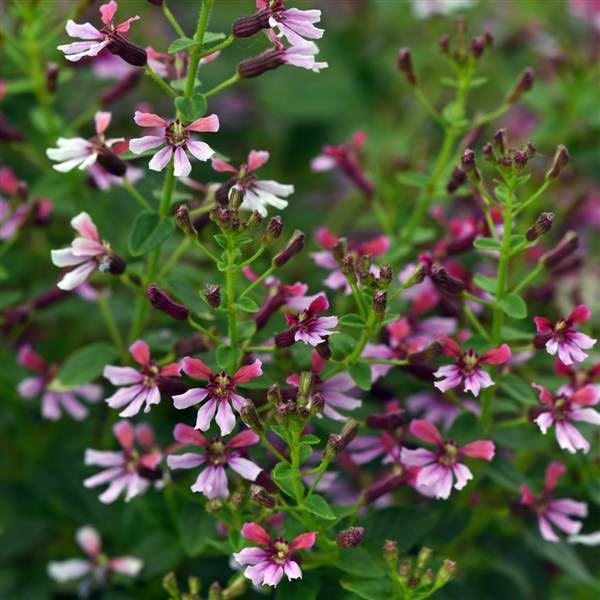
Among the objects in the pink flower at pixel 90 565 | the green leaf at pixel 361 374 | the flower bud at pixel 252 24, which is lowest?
the pink flower at pixel 90 565

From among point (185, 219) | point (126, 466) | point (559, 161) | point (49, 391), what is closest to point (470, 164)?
point (559, 161)

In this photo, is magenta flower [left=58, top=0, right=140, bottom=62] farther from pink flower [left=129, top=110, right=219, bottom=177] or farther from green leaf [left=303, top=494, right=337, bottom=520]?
green leaf [left=303, top=494, right=337, bottom=520]

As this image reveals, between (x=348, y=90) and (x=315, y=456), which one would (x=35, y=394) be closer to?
(x=315, y=456)

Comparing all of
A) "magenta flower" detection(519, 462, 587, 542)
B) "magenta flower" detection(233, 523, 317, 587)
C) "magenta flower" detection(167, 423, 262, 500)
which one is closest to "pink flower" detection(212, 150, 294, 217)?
"magenta flower" detection(167, 423, 262, 500)

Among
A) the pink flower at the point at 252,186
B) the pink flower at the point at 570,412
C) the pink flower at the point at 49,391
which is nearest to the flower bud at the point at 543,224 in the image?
the pink flower at the point at 570,412

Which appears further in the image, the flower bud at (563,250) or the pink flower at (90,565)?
the pink flower at (90,565)

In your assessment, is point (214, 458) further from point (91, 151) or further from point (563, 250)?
point (563, 250)

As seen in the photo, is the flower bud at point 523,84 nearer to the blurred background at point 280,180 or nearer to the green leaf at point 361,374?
the blurred background at point 280,180
